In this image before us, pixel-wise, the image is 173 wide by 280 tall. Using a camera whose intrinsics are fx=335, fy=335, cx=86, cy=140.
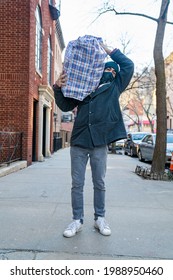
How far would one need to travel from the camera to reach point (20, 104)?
1137cm

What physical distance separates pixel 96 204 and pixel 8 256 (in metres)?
1.24

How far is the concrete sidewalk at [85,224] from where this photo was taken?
338cm

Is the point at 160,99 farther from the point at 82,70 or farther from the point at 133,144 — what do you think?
the point at 133,144

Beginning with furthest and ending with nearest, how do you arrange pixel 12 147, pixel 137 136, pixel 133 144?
pixel 137 136, pixel 133 144, pixel 12 147

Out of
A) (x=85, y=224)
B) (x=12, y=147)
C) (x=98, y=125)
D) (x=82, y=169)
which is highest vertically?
(x=98, y=125)

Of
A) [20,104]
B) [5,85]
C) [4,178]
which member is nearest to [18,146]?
[20,104]

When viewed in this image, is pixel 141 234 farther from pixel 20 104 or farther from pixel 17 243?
pixel 20 104

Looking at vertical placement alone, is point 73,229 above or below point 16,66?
below

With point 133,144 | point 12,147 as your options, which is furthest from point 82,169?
point 133,144

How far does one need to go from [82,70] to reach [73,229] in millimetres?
1829

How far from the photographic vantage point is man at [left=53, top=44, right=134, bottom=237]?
12.5ft

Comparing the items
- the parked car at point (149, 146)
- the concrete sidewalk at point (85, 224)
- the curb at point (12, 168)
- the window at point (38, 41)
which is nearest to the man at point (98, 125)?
the concrete sidewalk at point (85, 224)

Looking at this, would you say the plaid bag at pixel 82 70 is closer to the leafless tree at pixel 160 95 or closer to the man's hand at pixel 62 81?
the man's hand at pixel 62 81

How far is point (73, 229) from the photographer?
388cm
